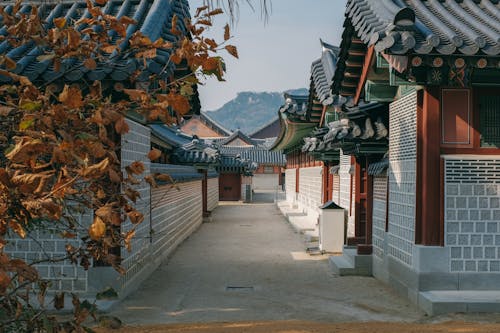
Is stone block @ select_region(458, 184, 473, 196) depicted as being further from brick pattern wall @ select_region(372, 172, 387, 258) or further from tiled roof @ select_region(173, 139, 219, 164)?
tiled roof @ select_region(173, 139, 219, 164)

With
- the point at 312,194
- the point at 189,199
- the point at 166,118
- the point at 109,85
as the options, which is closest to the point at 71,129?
the point at 166,118

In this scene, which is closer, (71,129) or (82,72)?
(71,129)

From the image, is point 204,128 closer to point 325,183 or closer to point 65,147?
point 325,183

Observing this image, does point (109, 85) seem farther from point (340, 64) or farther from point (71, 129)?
point (71, 129)

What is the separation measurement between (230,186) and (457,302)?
118 feet

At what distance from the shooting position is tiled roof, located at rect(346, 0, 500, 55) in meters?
7.11

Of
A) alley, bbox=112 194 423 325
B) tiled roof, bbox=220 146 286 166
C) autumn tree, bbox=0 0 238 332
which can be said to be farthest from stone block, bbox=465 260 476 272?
tiled roof, bbox=220 146 286 166

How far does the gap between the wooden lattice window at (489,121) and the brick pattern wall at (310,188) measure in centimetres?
1368

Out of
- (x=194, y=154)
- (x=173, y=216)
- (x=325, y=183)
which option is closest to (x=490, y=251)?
(x=173, y=216)

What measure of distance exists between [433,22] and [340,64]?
7.87ft

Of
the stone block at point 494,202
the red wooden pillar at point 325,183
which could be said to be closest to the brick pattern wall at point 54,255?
the stone block at point 494,202

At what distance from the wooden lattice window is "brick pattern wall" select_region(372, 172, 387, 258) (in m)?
2.62

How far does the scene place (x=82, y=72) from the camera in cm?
745

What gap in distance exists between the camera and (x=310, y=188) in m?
26.4
